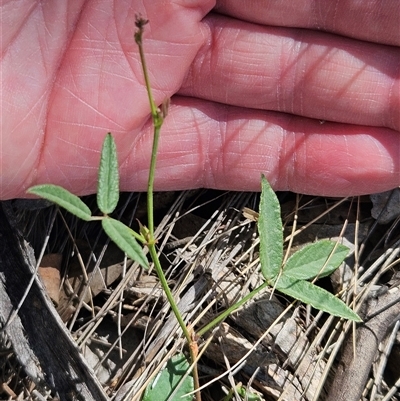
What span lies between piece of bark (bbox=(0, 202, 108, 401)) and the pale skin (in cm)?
16

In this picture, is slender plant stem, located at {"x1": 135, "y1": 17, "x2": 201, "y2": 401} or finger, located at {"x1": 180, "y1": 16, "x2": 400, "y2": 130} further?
finger, located at {"x1": 180, "y1": 16, "x2": 400, "y2": 130}

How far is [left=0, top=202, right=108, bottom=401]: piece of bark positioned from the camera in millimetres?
1481

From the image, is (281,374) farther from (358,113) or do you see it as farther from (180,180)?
(358,113)

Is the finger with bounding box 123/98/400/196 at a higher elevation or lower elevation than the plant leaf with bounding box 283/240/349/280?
higher

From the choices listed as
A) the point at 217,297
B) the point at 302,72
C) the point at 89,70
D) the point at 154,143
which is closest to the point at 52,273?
the point at 217,297

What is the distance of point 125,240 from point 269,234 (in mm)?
361

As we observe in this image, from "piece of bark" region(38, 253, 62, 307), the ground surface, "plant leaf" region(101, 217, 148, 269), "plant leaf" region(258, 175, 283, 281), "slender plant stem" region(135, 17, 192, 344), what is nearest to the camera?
"slender plant stem" region(135, 17, 192, 344)

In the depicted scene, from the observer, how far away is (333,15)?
1598mm

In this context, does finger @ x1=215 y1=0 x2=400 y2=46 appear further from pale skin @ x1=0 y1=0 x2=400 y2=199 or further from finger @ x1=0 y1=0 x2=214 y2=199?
finger @ x1=0 y1=0 x2=214 y2=199

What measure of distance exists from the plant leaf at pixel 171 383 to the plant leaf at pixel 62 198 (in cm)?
55

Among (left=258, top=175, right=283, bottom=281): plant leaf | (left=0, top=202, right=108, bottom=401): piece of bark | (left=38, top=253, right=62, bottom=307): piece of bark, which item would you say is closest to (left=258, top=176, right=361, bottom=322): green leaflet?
(left=258, top=175, right=283, bottom=281): plant leaf

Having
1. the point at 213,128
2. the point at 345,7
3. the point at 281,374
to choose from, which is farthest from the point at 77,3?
the point at 281,374

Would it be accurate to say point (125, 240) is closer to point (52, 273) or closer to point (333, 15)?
point (52, 273)

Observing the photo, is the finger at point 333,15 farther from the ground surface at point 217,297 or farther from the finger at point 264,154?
the ground surface at point 217,297
